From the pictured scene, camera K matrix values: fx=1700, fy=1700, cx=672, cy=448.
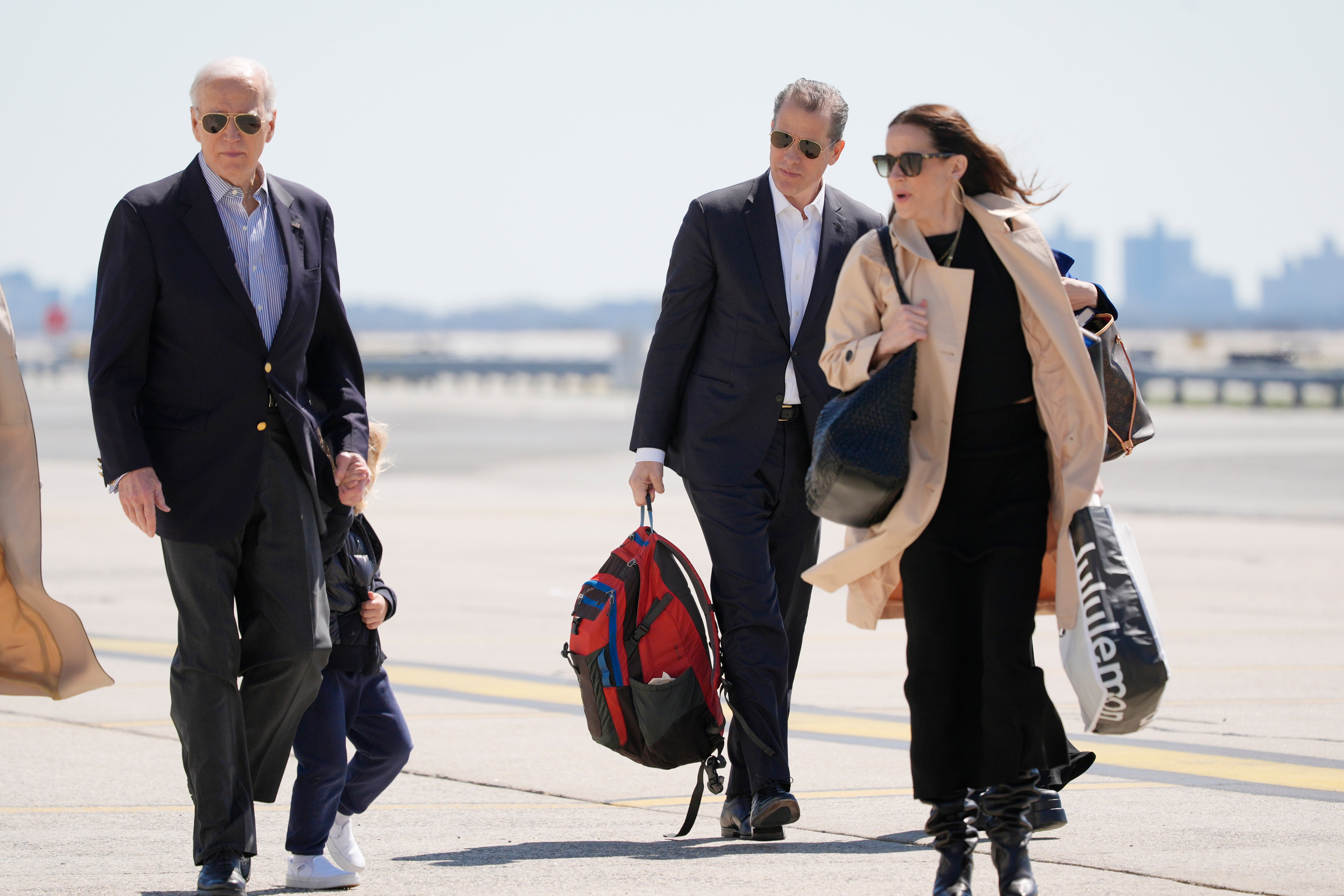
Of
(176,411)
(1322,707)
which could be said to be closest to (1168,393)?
(1322,707)

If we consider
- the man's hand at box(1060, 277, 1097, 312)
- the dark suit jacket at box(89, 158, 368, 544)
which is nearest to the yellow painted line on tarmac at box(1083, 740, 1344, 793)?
the man's hand at box(1060, 277, 1097, 312)

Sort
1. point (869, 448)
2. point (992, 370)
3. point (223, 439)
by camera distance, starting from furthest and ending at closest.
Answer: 1. point (223, 439)
2. point (992, 370)
3. point (869, 448)

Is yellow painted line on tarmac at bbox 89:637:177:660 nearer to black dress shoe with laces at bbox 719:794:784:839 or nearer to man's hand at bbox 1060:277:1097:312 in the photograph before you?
black dress shoe with laces at bbox 719:794:784:839

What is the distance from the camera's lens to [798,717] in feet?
23.6

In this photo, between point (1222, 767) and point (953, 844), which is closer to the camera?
point (953, 844)

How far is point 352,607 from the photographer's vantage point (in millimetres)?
4918

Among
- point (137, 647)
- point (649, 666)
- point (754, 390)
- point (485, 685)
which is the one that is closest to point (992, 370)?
point (754, 390)

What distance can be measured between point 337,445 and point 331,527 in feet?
0.76

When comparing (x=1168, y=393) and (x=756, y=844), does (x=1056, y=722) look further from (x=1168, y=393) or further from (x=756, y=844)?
(x=1168, y=393)

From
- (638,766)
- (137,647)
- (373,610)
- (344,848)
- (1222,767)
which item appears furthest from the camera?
(137,647)

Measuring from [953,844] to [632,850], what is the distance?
1.07m

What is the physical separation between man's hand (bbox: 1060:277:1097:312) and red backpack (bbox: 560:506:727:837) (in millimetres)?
1385

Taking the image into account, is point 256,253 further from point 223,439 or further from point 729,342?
point 729,342

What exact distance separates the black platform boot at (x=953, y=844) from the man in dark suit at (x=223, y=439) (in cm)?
168
